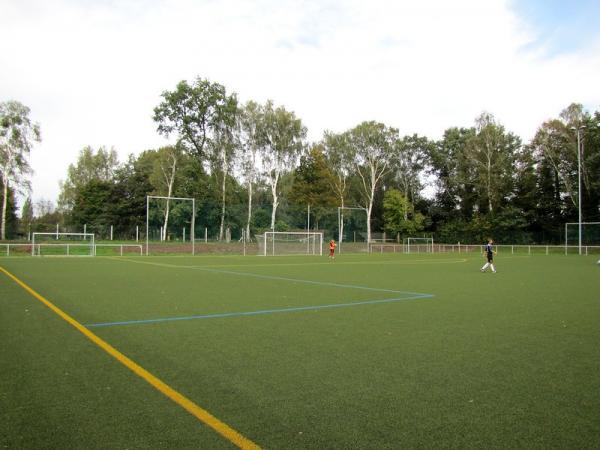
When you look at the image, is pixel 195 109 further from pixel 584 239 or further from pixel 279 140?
pixel 584 239

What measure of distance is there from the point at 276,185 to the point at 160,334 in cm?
4605

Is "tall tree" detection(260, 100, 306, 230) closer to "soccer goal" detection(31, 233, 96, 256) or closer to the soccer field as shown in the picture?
"soccer goal" detection(31, 233, 96, 256)

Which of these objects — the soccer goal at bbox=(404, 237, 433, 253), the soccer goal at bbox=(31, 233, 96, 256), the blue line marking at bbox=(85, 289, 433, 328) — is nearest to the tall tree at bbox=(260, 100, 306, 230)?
the soccer goal at bbox=(404, 237, 433, 253)

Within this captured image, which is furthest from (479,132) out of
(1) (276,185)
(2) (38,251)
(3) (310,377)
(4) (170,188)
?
(3) (310,377)

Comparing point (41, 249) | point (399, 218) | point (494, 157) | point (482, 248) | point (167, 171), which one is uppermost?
point (494, 157)

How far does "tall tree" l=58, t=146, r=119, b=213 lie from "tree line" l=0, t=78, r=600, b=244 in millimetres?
9063

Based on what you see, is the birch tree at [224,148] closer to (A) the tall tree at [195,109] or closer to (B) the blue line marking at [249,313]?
(A) the tall tree at [195,109]

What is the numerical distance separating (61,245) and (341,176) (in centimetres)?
3725

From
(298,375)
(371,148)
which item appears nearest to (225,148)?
(371,148)

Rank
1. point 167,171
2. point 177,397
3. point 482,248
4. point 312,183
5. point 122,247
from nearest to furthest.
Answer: point 177,397
point 122,247
point 482,248
point 167,171
point 312,183

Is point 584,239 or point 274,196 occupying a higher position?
point 274,196

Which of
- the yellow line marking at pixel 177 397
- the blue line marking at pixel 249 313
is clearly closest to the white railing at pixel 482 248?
the blue line marking at pixel 249 313

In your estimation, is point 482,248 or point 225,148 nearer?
point 482,248

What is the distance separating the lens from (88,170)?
249 ft
